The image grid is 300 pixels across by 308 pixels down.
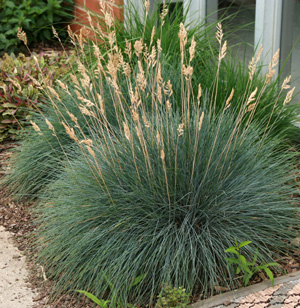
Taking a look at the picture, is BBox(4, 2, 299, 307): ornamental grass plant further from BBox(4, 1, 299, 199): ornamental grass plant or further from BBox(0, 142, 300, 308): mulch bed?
BBox(4, 1, 299, 199): ornamental grass plant

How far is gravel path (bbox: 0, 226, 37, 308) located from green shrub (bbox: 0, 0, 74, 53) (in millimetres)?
4245

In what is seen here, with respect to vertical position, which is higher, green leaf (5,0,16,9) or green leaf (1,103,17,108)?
green leaf (5,0,16,9)

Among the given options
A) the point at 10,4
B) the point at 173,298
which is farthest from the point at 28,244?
the point at 10,4

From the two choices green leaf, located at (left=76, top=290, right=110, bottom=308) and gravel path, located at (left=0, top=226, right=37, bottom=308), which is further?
gravel path, located at (left=0, top=226, right=37, bottom=308)

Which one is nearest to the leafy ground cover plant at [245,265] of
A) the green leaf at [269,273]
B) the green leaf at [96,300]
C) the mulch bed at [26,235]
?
the green leaf at [269,273]

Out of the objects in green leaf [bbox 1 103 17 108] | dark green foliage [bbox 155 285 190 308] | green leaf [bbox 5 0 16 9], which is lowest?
dark green foliage [bbox 155 285 190 308]

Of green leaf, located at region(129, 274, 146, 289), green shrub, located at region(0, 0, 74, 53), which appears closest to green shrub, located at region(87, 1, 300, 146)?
green leaf, located at region(129, 274, 146, 289)

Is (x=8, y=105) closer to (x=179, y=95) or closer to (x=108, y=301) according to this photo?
(x=179, y=95)

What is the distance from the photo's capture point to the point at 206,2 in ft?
17.9

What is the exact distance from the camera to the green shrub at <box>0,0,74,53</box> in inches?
267

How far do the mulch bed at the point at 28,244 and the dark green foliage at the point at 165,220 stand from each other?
0.08 meters

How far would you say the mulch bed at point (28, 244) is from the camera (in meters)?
2.70

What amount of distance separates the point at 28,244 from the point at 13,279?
0.37m

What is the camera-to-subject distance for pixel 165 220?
8.85ft
